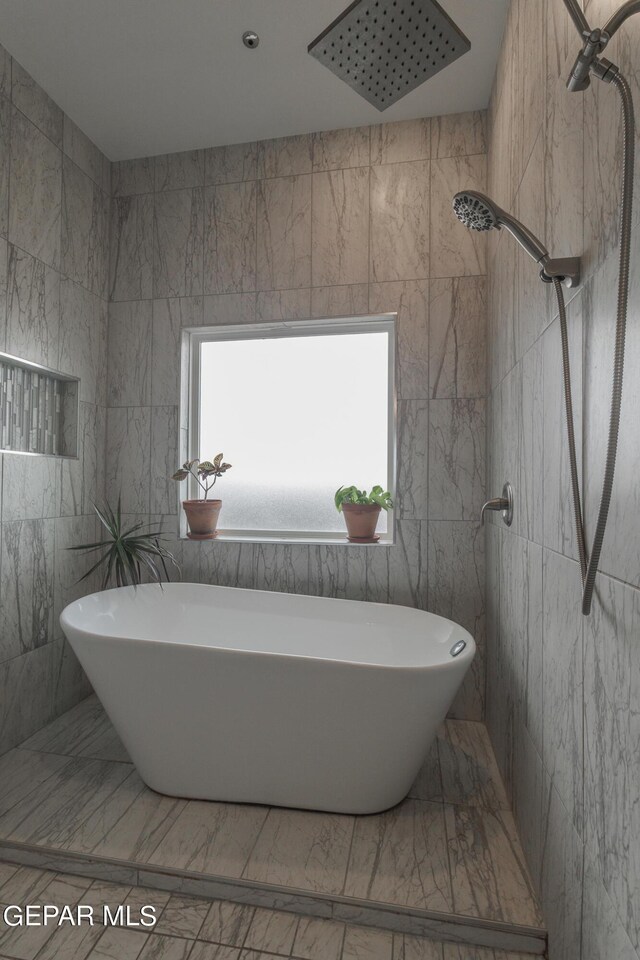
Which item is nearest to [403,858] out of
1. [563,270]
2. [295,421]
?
[563,270]

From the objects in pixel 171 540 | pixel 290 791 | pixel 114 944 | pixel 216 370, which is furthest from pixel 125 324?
pixel 114 944

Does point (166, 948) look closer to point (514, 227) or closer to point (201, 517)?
point (201, 517)

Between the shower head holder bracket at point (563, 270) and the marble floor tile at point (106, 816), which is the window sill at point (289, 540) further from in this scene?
the shower head holder bracket at point (563, 270)

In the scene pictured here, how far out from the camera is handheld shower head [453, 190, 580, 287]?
1141mm

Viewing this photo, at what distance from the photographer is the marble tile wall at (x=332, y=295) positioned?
253cm

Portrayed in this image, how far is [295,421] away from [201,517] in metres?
0.73

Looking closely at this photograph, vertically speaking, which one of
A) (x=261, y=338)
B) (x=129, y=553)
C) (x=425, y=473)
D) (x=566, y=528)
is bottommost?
(x=129, y=553)

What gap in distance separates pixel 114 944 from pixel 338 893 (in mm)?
594

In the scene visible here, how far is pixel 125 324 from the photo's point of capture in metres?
2.92

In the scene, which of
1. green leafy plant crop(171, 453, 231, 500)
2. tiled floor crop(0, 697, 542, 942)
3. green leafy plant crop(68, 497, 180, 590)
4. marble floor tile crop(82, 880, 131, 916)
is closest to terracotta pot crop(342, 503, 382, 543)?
green leafy plant crop(171, 453, 231, 500)

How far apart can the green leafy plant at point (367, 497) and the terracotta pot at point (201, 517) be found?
673mm

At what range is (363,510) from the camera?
8.54ft

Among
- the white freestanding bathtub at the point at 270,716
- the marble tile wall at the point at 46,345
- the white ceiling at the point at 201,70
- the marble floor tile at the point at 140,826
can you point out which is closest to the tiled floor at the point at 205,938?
the marble floor tile at the point at 140,826

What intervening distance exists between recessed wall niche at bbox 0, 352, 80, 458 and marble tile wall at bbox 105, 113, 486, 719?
0.27 meters
